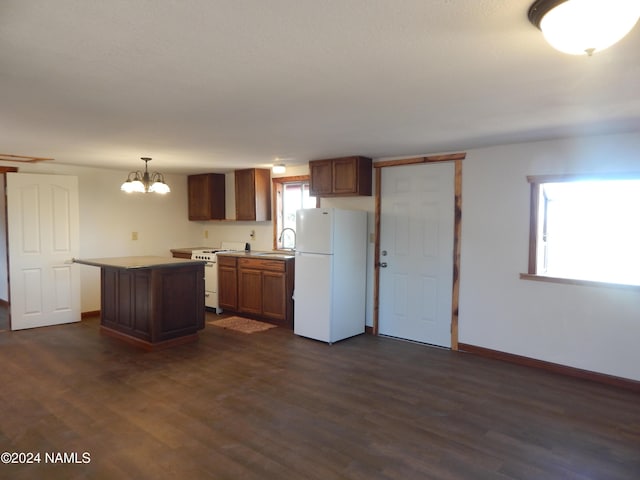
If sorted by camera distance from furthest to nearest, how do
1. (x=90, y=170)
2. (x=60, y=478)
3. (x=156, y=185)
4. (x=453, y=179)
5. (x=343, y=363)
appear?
(x=90, y=170), (x=156, y=185), (x=453, y=179), (x=343, y=363), (x=60, y=478)

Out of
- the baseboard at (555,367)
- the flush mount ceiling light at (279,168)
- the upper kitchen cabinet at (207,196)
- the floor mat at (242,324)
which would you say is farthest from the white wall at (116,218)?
the baseboard at (555,367)

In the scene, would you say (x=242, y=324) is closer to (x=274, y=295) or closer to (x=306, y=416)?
(x=274, y=295)

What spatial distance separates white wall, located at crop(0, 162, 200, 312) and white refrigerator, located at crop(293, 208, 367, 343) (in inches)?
114

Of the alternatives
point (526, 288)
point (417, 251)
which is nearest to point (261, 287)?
point (417, 251)

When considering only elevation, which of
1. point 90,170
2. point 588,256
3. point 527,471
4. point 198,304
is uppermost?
point 90,170

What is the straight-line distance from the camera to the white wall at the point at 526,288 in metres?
3.48

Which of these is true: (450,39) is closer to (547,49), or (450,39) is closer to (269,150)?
(547,49)

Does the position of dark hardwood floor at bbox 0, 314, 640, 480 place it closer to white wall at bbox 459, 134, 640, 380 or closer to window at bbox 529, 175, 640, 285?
white wall at bbox 459, 134, 640, 380

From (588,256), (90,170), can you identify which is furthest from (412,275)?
(90,170)

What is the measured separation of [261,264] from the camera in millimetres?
5492

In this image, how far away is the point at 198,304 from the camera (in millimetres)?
4711

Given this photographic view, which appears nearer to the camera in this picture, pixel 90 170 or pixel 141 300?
pixel 141 300

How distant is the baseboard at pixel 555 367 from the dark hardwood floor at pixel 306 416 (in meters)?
0.09

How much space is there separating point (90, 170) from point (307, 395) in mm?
4595
